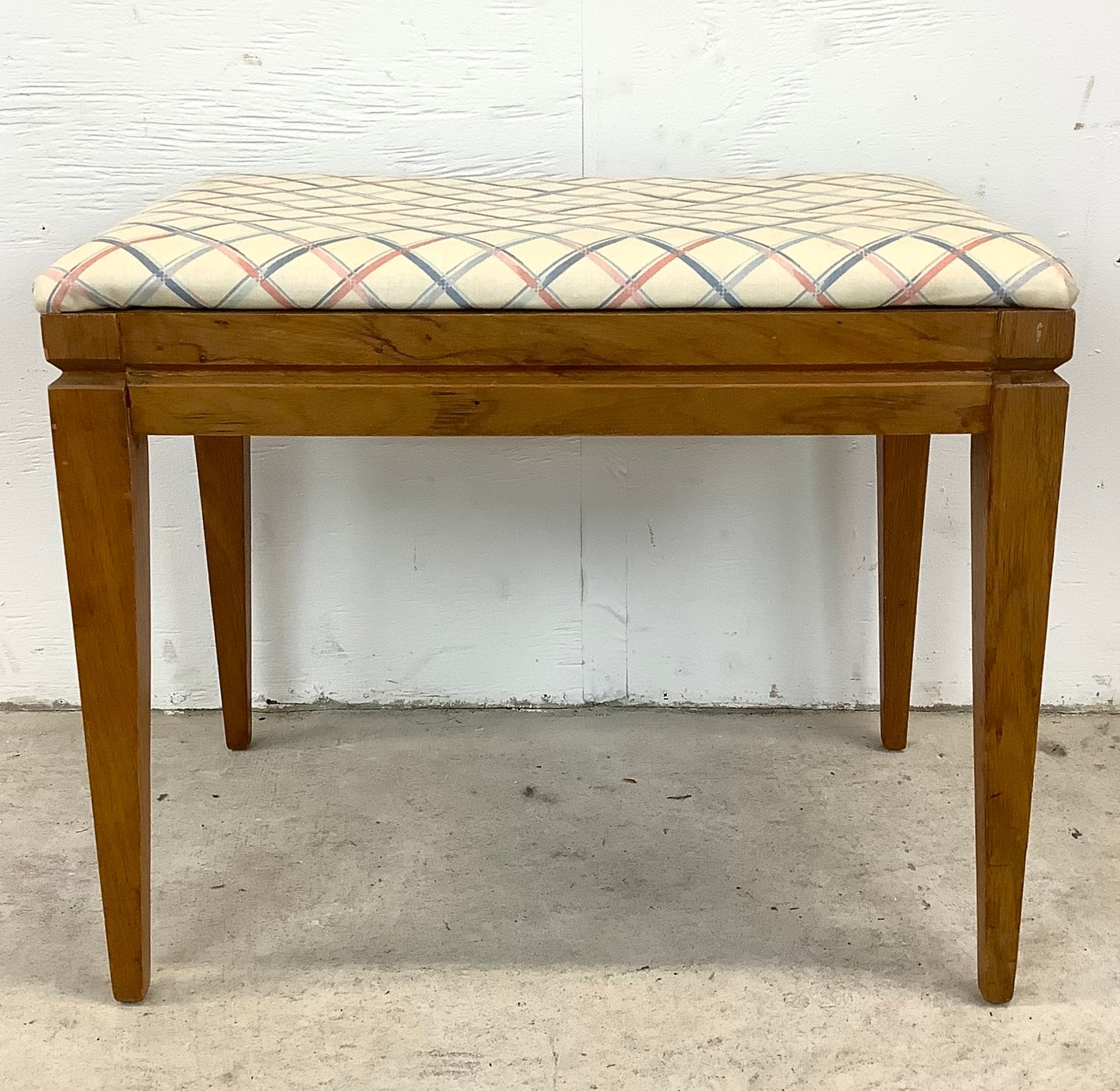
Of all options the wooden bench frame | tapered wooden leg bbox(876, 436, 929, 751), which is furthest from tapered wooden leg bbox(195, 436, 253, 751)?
tapered wooden leg bbox(876, 436, 929, 751)

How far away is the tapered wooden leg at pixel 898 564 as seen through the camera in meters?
1.03

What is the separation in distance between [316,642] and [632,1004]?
56cm

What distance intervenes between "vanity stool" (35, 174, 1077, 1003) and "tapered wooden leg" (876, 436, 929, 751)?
0.31 metres

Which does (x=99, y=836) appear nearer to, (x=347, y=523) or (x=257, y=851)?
(x=257, y=851)

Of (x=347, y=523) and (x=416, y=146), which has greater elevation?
(x=416, y=146)

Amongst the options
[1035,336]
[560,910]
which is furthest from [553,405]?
[560,910]

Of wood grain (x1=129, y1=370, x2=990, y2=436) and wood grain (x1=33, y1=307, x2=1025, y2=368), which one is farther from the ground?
wood grain (x1=33, y1=307, x2=1025, y2=368)

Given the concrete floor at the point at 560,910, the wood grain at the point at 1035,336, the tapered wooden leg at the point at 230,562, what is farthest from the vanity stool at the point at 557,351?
the tapered wooden leg at the point at 230,562

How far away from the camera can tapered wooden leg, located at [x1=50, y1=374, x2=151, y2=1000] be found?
0.68m

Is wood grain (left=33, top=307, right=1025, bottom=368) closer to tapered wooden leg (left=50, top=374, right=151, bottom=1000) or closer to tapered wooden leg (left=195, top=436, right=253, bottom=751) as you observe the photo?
tapered wooden leg (left=50, top=374, right=151, bottom=1000)

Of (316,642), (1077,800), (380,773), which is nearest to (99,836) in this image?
(380,773)

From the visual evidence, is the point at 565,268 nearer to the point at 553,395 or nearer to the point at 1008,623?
the point at 553,395

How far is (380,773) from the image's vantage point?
109 cm

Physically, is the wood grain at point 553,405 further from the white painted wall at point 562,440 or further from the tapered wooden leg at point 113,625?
the white painted wall at point 562,440
